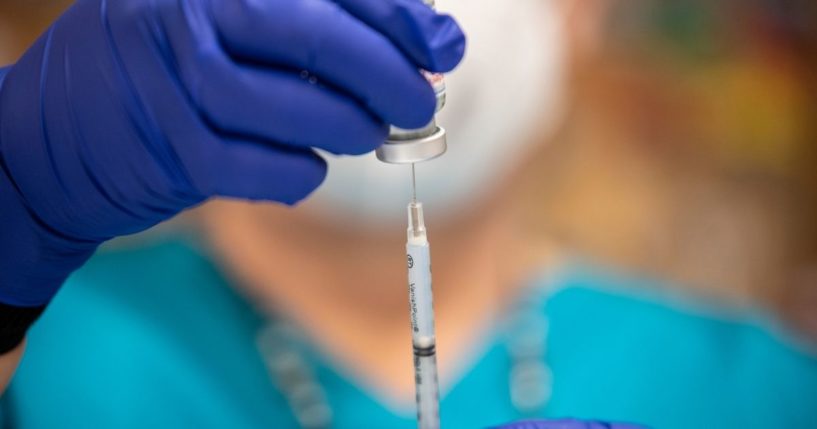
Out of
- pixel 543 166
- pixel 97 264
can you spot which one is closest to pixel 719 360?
pixel 543 166

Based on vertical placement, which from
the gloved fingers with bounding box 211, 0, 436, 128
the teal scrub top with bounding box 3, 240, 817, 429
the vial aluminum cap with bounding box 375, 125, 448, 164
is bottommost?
the teal scrub top with bounding box 3, 240, 817, 429

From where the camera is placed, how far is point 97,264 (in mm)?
1015

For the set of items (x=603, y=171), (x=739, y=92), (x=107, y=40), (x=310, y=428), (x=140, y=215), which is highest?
(x=107, y=40)

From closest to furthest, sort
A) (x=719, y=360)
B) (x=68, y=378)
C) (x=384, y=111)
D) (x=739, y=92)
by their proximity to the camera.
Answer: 1. (x=384, y=111)
2. (x=68, y=378)
3. (x=719, y=360)
4. (x=739, y=92)

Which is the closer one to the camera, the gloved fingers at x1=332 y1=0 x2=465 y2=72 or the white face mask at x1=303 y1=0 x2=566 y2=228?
the gloved fingers at x1=332 y1=0 x2=465 y2=72

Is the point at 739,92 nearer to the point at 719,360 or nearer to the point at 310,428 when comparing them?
the point at 719,360

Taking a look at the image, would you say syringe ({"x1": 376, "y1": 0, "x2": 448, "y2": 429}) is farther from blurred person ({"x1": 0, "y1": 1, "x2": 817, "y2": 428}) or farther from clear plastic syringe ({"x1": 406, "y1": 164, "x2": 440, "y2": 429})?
blurred person ({"x1": 0, "y1": 1, "x2": 817, "y2": 428})

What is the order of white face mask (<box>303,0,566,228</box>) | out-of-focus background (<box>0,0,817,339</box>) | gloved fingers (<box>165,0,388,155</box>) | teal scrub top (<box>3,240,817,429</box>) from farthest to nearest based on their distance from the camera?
out-of-focus background (<box>0,0,817,339</box>) → white face mask (<box>303,0,566,228</box>) → teal scrub top (<box>3,240,817,429</box>) → gloved fingers (<box>165,0,388,155</box>)

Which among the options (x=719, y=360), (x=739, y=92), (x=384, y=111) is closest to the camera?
(x=384, y=111)

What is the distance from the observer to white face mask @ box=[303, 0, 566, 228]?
1086 millimetres

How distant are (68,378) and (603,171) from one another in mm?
763

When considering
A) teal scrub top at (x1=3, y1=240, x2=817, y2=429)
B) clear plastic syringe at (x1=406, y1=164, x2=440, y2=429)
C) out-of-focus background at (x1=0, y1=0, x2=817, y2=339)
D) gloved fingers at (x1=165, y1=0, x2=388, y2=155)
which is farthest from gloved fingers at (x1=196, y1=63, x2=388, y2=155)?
out-of-focus background at (x1=0, y1=0, x2=817, y2=339)

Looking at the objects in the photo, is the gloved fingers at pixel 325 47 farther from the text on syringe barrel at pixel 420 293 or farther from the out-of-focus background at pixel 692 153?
the out-of-focus background at pixel 692 153

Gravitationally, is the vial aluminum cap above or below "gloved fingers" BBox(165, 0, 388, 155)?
below
